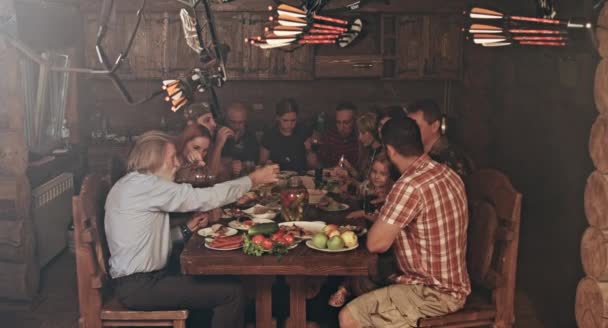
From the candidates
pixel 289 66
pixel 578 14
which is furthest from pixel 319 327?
pixel 289 66

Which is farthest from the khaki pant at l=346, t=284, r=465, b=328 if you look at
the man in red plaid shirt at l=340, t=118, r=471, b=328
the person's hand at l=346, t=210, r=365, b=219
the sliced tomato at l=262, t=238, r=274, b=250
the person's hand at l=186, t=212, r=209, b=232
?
the person's hand at l=186, t=212, r=209, b=232

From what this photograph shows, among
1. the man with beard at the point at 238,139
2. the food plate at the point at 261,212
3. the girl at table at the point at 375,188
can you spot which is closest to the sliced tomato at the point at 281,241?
the food plate at the point at 261,212

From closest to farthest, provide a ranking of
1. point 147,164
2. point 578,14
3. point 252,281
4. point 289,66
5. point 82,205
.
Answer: point 82,205 < point 147,164 < point 252,281 < point 578,14 < point 289,66

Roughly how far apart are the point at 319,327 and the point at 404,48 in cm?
385

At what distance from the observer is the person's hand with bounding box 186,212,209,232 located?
13.5 feet

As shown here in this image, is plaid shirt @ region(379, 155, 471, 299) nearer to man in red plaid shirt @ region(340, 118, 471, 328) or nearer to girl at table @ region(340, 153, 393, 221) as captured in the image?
man in red plaid shirt @ region(340, 118, 471, 328)

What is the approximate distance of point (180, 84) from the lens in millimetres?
3717

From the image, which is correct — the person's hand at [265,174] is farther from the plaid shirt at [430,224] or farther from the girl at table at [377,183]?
the girl at table at [377,183]

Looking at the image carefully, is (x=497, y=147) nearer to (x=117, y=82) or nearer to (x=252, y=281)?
(x=252, y=281)

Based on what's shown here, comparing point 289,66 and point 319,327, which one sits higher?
point 289,66

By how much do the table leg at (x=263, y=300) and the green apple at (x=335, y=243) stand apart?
858 millimetres

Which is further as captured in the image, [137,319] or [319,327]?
[319,327]

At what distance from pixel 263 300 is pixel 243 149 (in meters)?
2.51

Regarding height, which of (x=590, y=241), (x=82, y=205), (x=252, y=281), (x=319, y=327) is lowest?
(x=319, y=327)
